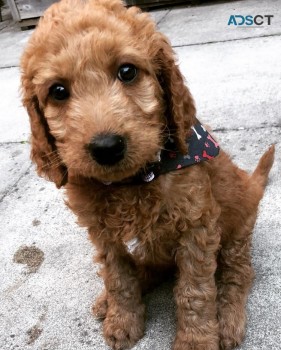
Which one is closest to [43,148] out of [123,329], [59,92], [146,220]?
[59,92]

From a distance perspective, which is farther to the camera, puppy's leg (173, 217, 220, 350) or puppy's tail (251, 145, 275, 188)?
puppy's tail (251, 145, 275, 188)

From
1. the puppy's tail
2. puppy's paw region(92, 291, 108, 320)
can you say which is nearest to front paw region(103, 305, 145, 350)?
puppy's paw region(92, 291, 108, 320)

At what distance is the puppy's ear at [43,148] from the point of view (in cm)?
231

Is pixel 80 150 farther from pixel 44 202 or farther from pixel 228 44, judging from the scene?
pixel 228 44

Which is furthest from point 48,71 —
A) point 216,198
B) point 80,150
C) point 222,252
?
point 222,252

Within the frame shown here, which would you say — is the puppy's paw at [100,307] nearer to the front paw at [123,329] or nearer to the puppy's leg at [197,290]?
the front paw at [123,329]

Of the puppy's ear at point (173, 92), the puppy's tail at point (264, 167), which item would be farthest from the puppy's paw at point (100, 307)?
the puppy's tail at point (264, 167)

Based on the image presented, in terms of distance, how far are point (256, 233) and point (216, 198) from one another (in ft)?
2.32

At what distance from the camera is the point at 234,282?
270 cm

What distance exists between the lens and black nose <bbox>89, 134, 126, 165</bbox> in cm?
193

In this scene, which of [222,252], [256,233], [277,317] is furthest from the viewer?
[256,233]

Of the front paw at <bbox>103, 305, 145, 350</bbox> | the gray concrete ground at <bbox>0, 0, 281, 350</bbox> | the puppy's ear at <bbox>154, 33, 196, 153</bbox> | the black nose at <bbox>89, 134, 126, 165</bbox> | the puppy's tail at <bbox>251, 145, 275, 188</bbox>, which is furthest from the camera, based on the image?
the puppy's tail at <bbox>251, 145, 275, 188</bbox>

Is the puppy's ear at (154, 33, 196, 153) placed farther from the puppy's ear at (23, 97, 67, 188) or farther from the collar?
the puppy's ear at (23, 97, 67, 188)

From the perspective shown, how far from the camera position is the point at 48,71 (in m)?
2.09
